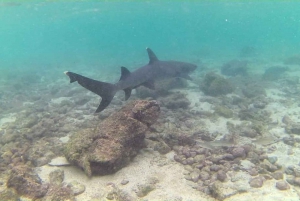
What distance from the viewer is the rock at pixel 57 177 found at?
5734 millimetres

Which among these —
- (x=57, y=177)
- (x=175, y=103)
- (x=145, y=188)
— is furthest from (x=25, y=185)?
(x=175, y=103)

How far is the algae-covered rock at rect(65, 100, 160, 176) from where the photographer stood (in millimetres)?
5504

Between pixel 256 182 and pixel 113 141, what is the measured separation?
355 centimetres

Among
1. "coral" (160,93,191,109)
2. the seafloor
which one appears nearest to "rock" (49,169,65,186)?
the seafloor

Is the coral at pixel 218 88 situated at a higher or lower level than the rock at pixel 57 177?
lower

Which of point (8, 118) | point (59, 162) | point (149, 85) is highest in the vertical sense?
point (149, 85)

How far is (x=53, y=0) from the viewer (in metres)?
36.6

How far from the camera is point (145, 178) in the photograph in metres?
5.62

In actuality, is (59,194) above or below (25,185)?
below

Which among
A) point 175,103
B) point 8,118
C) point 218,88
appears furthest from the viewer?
point 218,88

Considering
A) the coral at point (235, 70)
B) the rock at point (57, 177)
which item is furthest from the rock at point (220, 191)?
the coral at point (235, 70)

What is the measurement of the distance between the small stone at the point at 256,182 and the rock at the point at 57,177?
471cm

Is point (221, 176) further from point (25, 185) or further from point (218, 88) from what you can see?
point (218, 88)

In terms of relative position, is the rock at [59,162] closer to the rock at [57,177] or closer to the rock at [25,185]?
the rock at [57,177]
